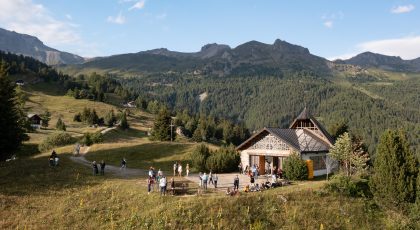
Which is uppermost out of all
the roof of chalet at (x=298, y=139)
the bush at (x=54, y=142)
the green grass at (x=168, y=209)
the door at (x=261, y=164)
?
the roof of chalet at (x=298, y=139)

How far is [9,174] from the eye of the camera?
153 ft

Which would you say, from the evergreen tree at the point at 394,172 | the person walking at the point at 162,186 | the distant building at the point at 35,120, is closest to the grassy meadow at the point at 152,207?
the person walking at the point at 162,186

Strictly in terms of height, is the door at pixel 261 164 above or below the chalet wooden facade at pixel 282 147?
below

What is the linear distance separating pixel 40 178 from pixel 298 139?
33.5 meters

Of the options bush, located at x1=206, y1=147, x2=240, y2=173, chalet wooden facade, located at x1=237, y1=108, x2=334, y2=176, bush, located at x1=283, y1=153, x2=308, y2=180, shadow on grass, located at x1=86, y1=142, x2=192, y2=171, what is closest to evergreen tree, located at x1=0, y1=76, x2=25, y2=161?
shadow on grass, located at x1=86, y1=142, x2=192, y2=171

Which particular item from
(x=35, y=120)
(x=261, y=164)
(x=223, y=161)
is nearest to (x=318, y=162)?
(x=261, y=164)

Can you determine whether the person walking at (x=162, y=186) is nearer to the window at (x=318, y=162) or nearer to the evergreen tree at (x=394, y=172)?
the evergreen tree at (x=394, y=172)

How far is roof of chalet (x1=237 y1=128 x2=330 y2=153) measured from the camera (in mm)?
54953

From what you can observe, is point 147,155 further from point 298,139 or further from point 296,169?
point 296,169

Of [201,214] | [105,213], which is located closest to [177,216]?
[201,214]

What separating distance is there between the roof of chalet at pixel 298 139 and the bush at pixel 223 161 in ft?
5.85

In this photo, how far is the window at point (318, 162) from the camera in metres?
55.0

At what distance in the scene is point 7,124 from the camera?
56031mm

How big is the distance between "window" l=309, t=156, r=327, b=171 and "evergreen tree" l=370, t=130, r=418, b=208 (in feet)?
38.3
